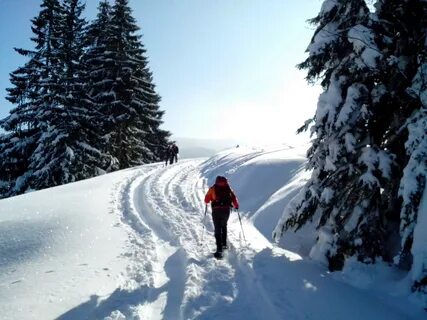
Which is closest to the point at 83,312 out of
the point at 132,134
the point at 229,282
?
the point at 229,282

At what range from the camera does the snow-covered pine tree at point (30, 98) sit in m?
24.2

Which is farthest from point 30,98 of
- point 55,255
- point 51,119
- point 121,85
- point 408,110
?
point 408,110

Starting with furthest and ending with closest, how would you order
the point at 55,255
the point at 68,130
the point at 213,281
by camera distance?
the point at 68,130
the point at 55,255
the point at 213,281

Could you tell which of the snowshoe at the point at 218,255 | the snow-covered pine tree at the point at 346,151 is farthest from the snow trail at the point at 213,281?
the snow-covered pine tree at the point at 346,151

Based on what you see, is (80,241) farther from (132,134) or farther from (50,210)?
(132,134)

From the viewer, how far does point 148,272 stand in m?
7.78

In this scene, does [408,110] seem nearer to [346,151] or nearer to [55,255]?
[346,151]

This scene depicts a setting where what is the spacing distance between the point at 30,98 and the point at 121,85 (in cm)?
705

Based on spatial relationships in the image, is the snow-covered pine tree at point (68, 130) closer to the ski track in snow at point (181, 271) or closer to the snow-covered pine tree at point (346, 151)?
the ski track in snow at point (181, 271)

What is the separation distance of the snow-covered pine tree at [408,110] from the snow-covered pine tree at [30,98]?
21.6 m

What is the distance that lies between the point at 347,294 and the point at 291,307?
4.42ft

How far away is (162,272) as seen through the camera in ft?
25.8

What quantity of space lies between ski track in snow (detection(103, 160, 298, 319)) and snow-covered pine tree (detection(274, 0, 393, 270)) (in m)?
2.05

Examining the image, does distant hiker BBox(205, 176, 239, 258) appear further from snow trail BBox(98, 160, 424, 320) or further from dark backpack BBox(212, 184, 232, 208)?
snow trail BBox(98, 160, 424, 320)
